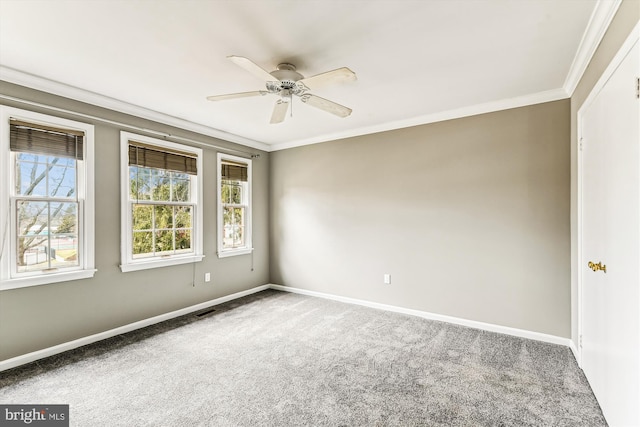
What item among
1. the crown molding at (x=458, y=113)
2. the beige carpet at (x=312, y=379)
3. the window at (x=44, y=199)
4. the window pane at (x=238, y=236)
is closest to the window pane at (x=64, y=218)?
the window at (x=44, y=199)

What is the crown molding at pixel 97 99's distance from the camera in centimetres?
260

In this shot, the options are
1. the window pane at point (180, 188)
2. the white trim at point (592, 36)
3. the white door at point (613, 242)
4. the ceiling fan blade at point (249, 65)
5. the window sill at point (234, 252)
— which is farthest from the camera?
the window sill at point (234, 252)

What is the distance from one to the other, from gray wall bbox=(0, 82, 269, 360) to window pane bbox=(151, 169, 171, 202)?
440 millimetres

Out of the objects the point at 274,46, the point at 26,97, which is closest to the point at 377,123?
the point at 274,46

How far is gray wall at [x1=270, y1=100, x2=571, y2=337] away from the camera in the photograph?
307 centimetres

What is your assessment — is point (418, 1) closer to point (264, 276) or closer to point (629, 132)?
point (629, 132)

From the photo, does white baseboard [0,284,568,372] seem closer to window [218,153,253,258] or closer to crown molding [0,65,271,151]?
window [218,153,253,258]

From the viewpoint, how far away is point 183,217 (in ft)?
13.2

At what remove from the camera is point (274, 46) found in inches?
86.2

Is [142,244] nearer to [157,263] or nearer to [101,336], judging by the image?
[157,263]

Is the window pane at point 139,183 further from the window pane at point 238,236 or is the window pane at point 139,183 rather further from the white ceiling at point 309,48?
the window pane at point 238,236

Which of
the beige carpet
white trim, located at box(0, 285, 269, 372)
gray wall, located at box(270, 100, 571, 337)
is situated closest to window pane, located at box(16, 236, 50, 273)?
white trim, located at box(0, 285, 269, 372)

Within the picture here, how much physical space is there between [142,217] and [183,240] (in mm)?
617

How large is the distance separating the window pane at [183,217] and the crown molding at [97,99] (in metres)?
1.08
